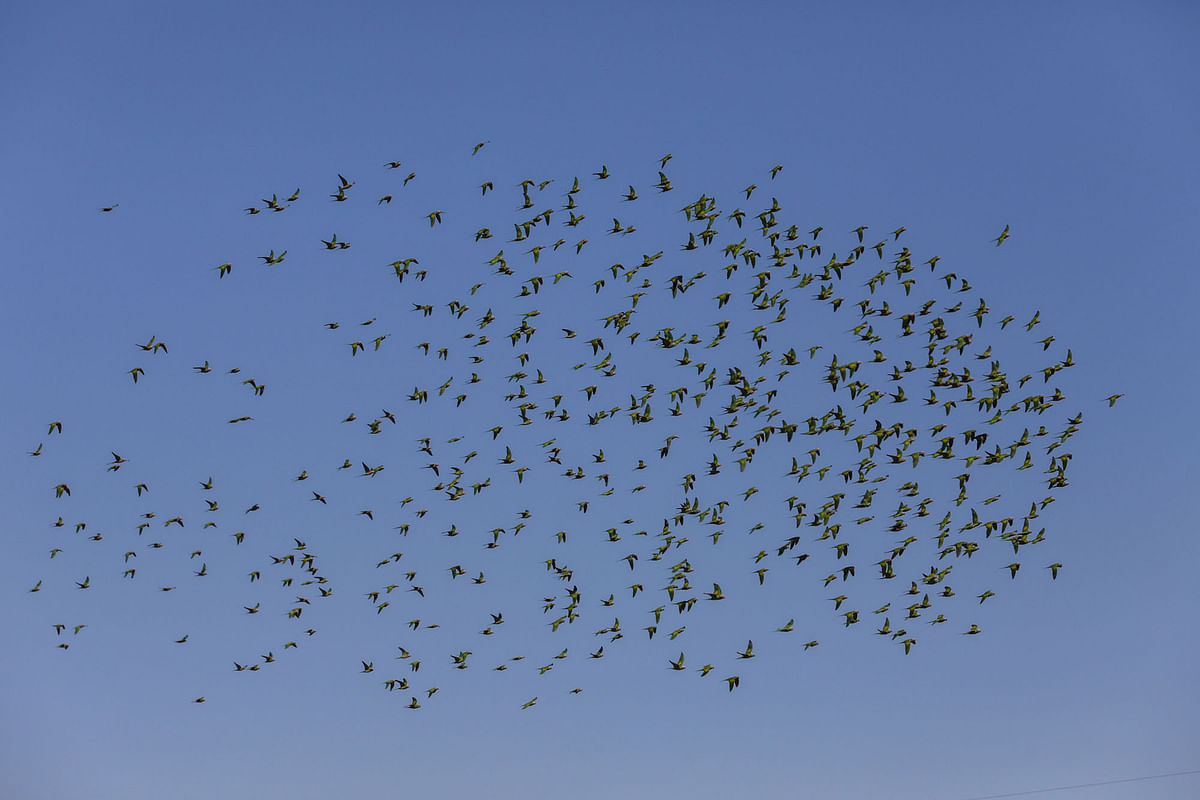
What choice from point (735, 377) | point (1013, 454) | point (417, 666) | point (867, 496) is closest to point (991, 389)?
point (1013, 454)

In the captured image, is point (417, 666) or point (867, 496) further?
point (417, 666)

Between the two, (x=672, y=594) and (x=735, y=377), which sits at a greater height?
(x=735, y=377)

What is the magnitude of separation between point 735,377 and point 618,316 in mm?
7135

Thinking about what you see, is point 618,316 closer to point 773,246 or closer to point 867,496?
point 773,246

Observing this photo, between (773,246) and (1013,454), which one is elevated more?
(773,246)

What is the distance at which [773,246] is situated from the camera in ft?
256

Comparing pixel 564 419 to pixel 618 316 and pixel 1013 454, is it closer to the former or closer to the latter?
pixel 618 316

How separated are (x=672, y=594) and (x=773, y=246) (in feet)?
64.2

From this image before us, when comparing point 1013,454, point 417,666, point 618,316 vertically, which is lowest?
point 417,666

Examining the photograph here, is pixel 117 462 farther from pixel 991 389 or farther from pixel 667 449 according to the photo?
pixel 991 389

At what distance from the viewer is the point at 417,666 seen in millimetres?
85438

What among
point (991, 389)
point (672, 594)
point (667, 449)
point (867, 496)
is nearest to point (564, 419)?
point (667, 449)

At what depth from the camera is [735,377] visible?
257 ft

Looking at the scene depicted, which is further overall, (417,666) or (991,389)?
(417,666)
